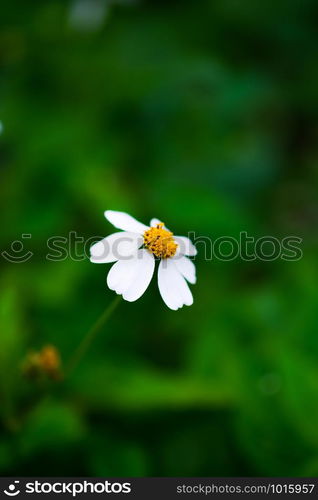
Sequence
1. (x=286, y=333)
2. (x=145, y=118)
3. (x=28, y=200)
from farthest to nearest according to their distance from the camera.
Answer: (x=145, y=118)
(x=28, y=200)
(x=286, y=333)

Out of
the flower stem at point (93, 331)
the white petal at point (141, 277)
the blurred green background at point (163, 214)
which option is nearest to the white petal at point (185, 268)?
the white petal at point (141, 277)

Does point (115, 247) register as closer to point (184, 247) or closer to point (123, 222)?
point (123, 222)

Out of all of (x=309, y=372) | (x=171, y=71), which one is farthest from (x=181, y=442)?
(x=171, y=71)

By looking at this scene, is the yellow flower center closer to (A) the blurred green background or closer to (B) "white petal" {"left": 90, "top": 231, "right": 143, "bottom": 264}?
(B) "white petal" {"left": 90, "top": 231, "right": 143, "bottom": 264}

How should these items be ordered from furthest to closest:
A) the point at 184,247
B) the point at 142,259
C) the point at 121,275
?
the point at 184,247 → the point at 142,259 → the point at 121,275

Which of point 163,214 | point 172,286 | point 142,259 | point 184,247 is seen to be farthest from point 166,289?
point 163,214

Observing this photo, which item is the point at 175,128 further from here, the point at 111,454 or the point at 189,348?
the point at 111,454
